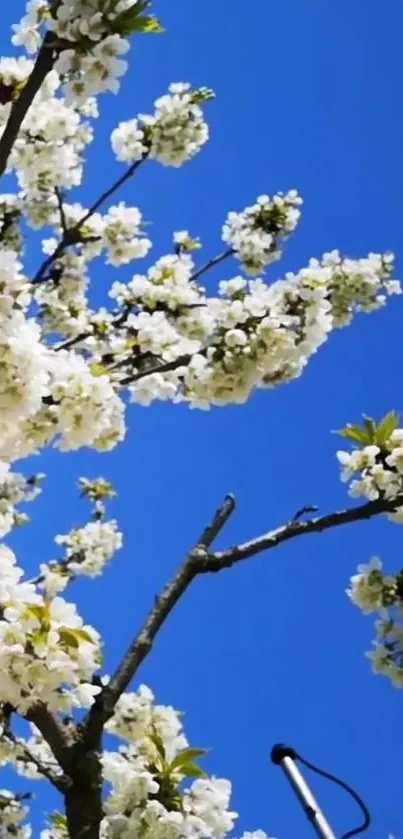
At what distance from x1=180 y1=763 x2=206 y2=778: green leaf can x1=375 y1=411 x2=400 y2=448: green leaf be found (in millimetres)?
1345

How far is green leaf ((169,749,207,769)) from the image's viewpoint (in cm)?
348

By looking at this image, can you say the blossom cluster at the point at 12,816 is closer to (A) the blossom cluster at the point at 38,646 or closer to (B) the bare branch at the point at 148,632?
(B) the bare branch at the point at 148,632

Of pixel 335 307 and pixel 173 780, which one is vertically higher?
pixel 335 307

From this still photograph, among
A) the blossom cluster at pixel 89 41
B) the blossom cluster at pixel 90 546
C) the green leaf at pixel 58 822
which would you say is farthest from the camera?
the blossom cluster at pixel 90 546

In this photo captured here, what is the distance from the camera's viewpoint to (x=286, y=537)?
11.4ft

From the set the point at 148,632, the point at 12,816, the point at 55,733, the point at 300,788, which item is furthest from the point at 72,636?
the point at 12,816

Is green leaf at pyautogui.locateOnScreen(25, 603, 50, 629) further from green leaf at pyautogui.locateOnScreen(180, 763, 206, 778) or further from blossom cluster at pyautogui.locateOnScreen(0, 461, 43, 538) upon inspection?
blossom cluster at pyautogui.locateOnScreen(0, 461, 43, 538)

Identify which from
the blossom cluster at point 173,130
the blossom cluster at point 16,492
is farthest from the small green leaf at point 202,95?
the blossom cluster at point 16,492

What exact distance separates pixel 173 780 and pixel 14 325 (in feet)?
5.97

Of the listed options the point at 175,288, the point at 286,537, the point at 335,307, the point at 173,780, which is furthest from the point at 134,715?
the point at 335,307

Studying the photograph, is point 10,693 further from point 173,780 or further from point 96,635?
point 173,780

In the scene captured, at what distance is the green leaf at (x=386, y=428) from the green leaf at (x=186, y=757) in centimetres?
130

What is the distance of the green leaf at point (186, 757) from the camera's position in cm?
348

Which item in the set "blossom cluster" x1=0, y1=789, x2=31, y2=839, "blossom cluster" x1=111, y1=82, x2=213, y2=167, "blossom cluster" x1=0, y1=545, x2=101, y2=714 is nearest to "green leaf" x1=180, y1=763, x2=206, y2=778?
"blossom cluster" x1=0, y1=545, x2=101, y2=714
